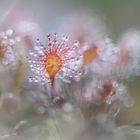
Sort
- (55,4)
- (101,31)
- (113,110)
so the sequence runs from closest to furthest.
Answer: (113,110), (101,31), (55,4)

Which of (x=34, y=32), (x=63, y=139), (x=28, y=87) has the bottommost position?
(x=63, y=139)

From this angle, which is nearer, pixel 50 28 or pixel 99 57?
pixel 99 57

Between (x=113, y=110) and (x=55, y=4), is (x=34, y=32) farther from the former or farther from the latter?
(x=55, y=4)

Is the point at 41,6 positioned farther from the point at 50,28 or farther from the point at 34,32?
the point at 34,32

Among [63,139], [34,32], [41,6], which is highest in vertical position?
[41,6]

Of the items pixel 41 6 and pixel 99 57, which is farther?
pixel 41 6

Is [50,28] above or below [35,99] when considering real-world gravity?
above

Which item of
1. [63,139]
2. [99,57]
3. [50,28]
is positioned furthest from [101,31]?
[63,139]

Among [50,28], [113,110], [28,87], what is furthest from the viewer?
[50,28]

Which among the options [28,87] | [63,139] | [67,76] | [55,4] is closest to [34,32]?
[28,87]
